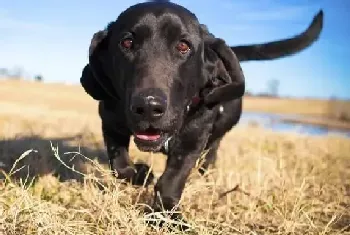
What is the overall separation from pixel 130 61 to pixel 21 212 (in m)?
1.24

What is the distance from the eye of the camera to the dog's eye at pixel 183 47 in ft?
11.8

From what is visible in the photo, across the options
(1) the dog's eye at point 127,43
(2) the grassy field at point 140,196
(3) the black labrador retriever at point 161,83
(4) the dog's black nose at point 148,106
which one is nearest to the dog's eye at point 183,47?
(3) the black labrador retriever at point 161,83

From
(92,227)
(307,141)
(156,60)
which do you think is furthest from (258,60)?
(307,141)

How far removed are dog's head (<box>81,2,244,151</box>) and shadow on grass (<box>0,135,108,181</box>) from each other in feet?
2.29

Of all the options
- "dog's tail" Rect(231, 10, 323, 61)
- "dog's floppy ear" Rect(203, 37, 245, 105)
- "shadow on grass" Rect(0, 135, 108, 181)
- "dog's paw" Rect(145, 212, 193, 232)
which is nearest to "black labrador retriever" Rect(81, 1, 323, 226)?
"dog's floppy ear" Rect(203, 37, 245, 105)

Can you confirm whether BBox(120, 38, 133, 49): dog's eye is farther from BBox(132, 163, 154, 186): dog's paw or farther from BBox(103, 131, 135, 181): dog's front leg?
BBox(132, 163, 154, 186): dog's paw

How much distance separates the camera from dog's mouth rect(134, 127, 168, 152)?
3.45m

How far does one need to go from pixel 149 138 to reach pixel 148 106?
402mm

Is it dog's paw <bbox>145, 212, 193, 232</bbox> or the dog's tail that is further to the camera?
the dog's tail

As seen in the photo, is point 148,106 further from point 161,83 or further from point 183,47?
point 183,47

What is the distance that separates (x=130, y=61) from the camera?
349cm

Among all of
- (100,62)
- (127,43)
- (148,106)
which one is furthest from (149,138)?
A: (100,62)

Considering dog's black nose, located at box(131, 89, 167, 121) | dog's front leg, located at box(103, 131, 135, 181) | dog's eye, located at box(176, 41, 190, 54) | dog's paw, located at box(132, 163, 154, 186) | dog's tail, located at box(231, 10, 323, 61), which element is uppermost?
dog's tail, located at box(231, 10, 323, 61)

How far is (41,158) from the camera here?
497 centimetres
